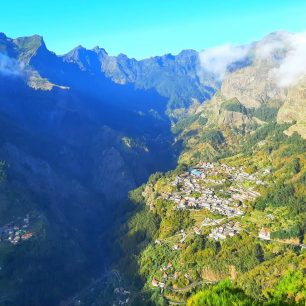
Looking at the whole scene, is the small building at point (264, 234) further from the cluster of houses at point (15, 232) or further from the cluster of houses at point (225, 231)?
the cluster of houses at point (15, 232)

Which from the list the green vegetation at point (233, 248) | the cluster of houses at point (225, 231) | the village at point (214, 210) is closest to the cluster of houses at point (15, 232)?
the green vegetation at point (233, 248)

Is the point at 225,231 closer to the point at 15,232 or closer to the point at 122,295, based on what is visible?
the point at 122,295

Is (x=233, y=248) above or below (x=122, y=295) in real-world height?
above

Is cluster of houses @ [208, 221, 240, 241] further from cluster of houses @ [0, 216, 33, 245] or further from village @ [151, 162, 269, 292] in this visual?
cluster of houses @ [0, 216, 33, 245]

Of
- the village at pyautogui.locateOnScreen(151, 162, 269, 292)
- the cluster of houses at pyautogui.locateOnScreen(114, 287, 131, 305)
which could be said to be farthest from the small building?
the cluster of houses at pyautogui.locateOnScreen(114, 287, 131, 305)

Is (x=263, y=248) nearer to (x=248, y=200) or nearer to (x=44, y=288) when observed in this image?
(x=248, y=200)

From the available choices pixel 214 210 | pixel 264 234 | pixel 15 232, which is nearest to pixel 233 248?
pixel 264 234
